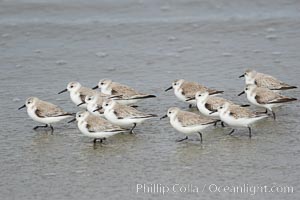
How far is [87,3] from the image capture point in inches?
611

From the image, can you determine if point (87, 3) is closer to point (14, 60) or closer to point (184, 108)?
point (14, 60)

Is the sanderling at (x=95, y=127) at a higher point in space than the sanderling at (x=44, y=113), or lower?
lower

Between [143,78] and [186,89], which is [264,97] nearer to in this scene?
[186,89]

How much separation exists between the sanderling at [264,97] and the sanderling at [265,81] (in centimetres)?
30

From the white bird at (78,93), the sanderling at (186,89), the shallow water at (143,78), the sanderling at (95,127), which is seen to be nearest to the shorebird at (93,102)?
the white bird at (78,93)

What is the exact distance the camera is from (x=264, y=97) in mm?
9891

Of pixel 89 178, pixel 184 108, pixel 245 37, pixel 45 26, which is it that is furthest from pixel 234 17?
pixel 89 178

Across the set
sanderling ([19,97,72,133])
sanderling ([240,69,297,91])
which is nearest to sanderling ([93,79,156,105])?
sanderling ([19,97,72,133])

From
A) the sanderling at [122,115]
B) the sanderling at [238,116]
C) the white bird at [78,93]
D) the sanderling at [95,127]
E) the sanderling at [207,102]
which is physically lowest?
the sanderling at [95,127]

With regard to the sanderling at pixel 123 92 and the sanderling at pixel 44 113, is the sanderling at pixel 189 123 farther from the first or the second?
the sanderling at pixel 44 113

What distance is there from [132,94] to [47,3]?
18.6ft

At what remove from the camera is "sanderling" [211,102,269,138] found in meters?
9.07

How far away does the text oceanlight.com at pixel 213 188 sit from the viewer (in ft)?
24.0

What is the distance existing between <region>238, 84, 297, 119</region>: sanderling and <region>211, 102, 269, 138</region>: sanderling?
618 millimetres
